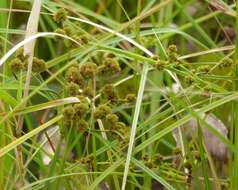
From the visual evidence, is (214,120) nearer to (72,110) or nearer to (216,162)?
(216,162)

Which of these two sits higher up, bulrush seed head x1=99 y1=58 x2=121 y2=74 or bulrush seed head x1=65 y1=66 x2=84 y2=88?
bulrush seed head x1=99 y1=58 x2=121 y2=74

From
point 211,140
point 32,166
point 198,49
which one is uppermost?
point 198,49

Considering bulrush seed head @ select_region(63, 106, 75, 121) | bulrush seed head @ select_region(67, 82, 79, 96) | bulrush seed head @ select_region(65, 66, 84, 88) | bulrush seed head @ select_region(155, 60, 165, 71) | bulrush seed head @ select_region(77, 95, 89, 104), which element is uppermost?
bulrush seed head @ select_region(155, 60, 165, 71)

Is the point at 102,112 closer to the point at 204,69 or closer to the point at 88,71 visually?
the point at 88,71

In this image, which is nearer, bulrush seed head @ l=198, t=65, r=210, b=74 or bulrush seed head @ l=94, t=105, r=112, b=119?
bulrush seed head @ l=94, t=105, r=112, b=119

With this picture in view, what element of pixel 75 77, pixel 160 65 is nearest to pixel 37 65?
pixel 75 77

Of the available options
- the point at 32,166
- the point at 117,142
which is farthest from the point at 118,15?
the point at 117,142

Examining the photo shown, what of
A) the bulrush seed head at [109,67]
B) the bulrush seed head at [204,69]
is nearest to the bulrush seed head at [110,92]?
the bulrush seed head at [109,67]

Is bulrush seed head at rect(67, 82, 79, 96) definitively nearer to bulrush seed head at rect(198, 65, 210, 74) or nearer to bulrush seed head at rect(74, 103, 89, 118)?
bulrush seed head at rect(74, 103, 89, 118)

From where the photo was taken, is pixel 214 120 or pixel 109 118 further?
pixel 214 120

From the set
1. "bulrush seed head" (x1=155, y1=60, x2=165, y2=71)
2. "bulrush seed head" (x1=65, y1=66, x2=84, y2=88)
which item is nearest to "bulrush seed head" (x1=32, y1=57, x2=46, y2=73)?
"bulrush seed head" (x1=65, y1=66, x2=84, y2=88)

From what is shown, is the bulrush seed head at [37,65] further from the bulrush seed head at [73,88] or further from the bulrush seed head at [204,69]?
the bulrush seed head at [204,69]
